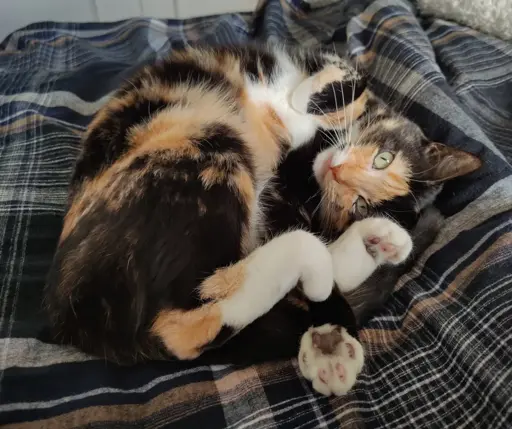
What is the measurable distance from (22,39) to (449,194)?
60.1 inches

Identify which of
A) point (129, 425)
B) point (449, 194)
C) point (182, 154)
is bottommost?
point (129, 425)

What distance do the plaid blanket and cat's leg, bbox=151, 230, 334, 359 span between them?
10 cm

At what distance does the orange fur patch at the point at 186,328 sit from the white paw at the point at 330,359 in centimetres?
16

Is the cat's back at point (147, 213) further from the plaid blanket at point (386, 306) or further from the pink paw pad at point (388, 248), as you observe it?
the pink paw pad at point (388, 248)

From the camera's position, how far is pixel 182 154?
0.95m

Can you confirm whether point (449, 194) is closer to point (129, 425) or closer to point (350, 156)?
point (350, 156)

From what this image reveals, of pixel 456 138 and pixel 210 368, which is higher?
pixel 456 138

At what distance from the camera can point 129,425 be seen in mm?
821

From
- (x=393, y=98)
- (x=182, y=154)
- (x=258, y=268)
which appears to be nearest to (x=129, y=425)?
(x=258, y=268)

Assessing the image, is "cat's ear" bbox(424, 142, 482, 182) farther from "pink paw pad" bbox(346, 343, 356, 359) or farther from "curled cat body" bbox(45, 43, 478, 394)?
"pink paw pad" bbox(346, 343, 356, 359)

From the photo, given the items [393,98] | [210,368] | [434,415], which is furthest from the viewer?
[393,98]

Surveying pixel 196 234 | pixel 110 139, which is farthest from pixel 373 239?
pixel 110 139

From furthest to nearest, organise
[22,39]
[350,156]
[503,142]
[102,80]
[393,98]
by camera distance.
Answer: [22,39]
[102,80]
[393,98]
[503,142]
[350,156]

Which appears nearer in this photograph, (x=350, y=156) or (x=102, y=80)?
(x=350, y=156)
